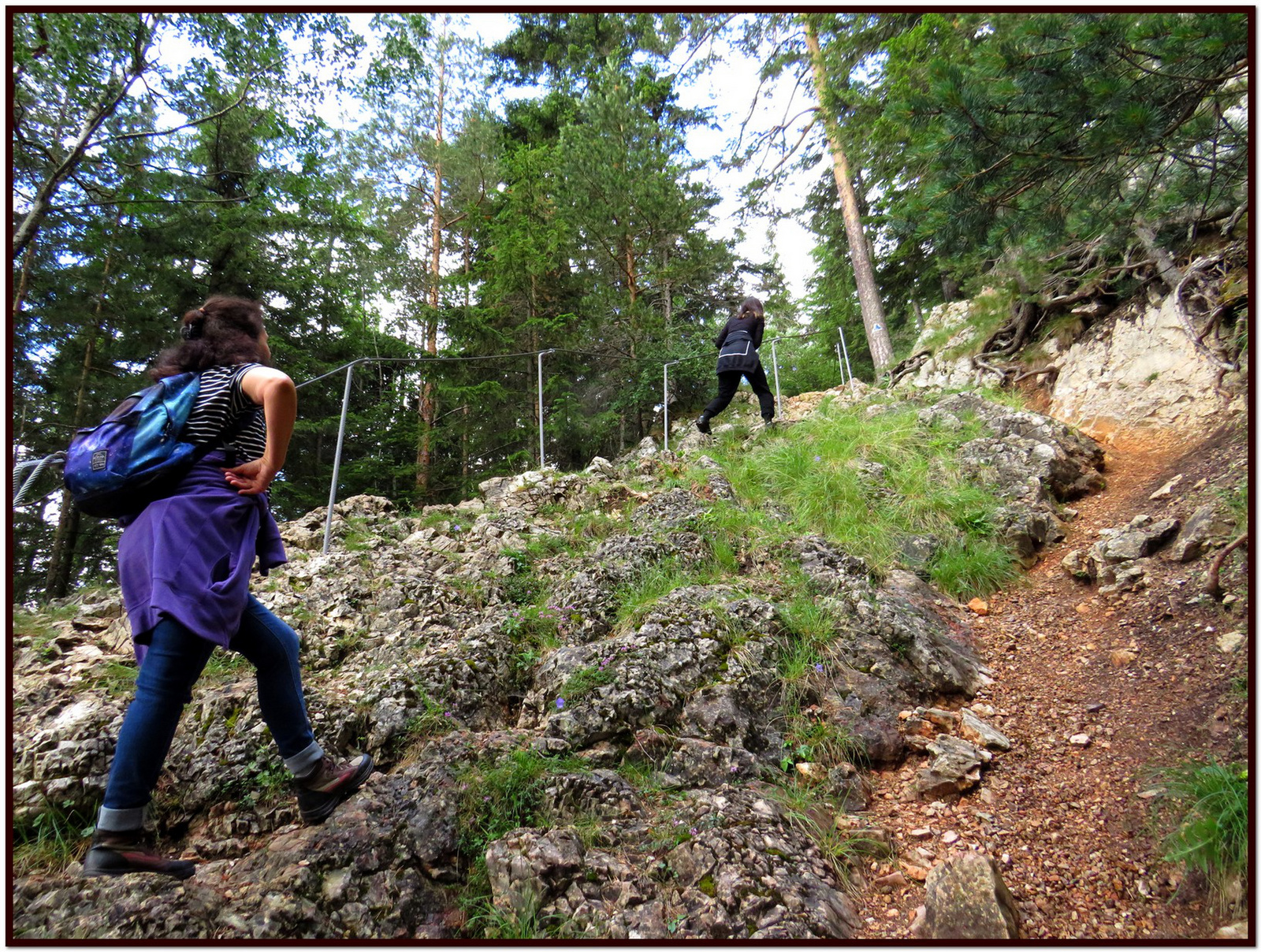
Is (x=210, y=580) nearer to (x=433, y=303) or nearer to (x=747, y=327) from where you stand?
(x=747, y=327)

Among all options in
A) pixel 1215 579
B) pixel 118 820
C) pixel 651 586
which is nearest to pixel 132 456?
pixel 118 820

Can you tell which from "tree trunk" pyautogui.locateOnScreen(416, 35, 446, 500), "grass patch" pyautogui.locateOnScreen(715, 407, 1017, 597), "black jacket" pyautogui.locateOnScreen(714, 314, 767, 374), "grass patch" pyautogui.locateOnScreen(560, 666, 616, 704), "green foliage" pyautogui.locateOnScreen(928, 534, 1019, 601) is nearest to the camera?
"grass patch" pyautogui.locateOnScreen(560, 666, 616, 704)

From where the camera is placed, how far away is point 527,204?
31.5 ft

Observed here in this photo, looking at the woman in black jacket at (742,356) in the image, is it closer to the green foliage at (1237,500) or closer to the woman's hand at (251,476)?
the green foliage at (1237,500)

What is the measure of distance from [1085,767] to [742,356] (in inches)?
173

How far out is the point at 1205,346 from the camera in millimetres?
4125

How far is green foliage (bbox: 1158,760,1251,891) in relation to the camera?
1509mm

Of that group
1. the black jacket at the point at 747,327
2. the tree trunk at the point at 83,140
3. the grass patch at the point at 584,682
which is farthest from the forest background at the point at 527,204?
the grass patch at the point at 584,682

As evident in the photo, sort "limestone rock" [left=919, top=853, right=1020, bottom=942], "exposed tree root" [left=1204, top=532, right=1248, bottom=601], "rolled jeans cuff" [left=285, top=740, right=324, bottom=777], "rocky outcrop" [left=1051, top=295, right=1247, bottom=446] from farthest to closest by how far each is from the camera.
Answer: "rocky outcrop" [left=1051, top=295, right=1247, bottom=446] < "exposed tree root" [left=1204, top=532, right=1248, bottom=601] < "rolled jeans cuff" [left=285, top=740, right=324, bottom=777] < "limestone rock" [left=919, top=853, right=1020, bottom=942]

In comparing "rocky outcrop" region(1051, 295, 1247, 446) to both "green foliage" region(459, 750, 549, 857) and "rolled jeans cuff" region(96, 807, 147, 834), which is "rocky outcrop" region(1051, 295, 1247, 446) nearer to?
"green foliage" region(459, 750, 549, 857)

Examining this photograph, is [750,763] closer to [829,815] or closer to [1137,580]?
[829,815]

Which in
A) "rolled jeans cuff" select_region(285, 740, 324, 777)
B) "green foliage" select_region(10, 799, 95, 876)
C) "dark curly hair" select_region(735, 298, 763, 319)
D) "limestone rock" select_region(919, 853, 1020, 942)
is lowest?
"limestone rock" select_region(919, 853, 1020, 942)

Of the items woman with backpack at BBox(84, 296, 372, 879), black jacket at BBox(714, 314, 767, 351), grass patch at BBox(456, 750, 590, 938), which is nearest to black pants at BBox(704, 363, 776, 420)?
black jacket at BBox(714, 314, 767, 351)

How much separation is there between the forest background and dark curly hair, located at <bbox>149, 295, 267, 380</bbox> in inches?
129
